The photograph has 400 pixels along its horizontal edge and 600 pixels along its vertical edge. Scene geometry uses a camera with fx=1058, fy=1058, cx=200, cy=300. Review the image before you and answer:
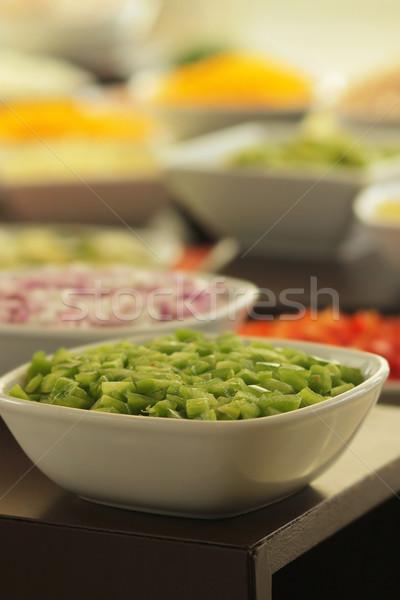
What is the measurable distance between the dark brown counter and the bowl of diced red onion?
0.88 ft

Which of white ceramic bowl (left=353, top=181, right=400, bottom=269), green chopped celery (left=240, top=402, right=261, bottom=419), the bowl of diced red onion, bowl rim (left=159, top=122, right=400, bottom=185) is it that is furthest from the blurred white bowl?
green chopped celery (left=240, top=402, right=261, bottom=419)

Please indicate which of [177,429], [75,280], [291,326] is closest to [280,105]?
[291,326]

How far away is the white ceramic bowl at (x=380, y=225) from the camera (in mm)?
1812

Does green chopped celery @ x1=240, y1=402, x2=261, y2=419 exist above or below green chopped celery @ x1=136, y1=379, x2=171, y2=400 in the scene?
below

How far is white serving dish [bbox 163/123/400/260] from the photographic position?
2096 millimetres

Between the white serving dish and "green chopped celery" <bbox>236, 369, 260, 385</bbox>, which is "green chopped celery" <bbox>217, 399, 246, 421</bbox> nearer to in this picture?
"green chopped celery" <bbox>236, 369, 260, 385</bbox>

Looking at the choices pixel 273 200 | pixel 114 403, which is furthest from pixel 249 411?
pixel 273 200

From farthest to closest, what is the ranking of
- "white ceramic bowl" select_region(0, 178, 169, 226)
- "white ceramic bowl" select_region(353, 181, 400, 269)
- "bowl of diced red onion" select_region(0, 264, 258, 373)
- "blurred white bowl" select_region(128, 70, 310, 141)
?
"blurred white bowl" select_region(128, 70, 310, 141) < "white ceramic bowl" select_region(0, 178, 169, 226) < "white ceramic bowl" select_region(353, 181, 400, 269) < "bowl of diced red onion" select_region(0, 264, 258, 373)

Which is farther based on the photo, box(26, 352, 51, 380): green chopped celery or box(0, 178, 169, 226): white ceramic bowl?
box(0, 178, 169, 226): white ceramic bowl

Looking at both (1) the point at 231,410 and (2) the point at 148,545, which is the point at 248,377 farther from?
(2) the point at 148,545

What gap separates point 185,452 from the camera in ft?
2.99

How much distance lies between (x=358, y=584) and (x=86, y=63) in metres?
4.14

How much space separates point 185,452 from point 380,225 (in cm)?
99

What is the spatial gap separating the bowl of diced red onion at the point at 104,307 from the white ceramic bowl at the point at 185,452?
0.90 ft
